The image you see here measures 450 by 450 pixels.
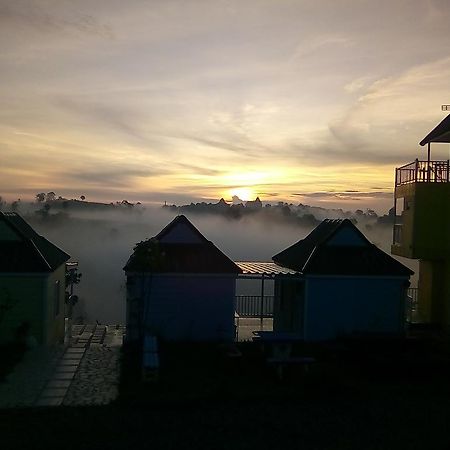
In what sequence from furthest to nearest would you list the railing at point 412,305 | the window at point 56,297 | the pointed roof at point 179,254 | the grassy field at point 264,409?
the railing at point 412,305 → the window at point 56,297 → the pointed roof at point 179,254 → the grassy field at point 264,409

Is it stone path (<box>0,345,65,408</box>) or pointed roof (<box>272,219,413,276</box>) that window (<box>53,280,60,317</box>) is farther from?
pointed roof (<box>272,219,413,276</box>)

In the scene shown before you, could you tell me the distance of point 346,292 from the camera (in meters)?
19.1

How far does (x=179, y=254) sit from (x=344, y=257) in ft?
17.6

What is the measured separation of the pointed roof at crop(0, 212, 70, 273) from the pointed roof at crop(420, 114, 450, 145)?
13.7 m

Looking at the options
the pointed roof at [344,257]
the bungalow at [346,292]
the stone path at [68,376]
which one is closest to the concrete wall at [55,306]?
the stone path at [68,376]

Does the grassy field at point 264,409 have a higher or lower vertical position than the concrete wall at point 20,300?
lower

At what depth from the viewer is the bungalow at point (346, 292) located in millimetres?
18953

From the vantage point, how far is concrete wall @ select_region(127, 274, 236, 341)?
18.3 m

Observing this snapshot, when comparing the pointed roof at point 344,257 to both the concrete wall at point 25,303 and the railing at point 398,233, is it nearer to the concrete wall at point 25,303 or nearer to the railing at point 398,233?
the railing at point 398,233

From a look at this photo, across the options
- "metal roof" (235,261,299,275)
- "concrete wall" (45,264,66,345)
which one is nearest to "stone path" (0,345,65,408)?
"concrete wall" (45,264,66,345)

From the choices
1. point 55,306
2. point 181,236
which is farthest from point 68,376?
point 181,236

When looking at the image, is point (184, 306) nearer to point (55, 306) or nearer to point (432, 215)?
point (55, 306)

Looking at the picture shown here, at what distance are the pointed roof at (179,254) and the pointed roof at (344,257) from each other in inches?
103

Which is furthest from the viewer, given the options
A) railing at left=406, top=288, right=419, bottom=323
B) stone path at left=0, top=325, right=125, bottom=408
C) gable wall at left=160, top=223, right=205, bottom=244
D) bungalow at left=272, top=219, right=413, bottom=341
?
railing at left=406, top=288, right=419, bottom=323
